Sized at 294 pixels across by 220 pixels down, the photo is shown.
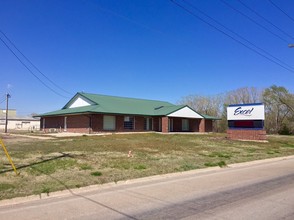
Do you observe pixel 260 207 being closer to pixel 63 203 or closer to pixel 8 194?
pixel 63 203

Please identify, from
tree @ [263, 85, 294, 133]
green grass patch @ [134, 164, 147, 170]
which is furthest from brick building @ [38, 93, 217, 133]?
green grass patch @ [134, 164, 147, 170]

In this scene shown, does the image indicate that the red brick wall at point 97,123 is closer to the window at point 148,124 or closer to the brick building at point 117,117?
the brick building at point 117,117

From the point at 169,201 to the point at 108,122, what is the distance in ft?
94.5

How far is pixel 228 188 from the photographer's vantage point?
324 inches

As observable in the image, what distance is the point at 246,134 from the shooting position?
29734 mm

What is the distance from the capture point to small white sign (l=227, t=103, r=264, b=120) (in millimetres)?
29031

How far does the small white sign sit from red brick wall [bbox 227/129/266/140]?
1336 millimetres

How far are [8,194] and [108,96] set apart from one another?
117 feet

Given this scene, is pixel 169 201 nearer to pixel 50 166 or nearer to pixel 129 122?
pixel 50 166

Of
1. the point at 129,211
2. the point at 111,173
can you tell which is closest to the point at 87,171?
the point at 111,173

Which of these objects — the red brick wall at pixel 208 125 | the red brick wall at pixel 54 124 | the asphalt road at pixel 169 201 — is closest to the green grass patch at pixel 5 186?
the asphalt road at pixel 169 201

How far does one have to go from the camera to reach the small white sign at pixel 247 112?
95.2ft

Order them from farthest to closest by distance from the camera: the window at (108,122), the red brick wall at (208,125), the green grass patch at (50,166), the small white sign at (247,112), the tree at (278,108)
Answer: the tree at (278,108) → the red brick wall at (208,125) → the window at (108,122) → the small white sign at (247,112) → the green grass patch at (50,166)

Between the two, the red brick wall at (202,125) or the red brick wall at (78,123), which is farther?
the red brick wall at (202,125)
